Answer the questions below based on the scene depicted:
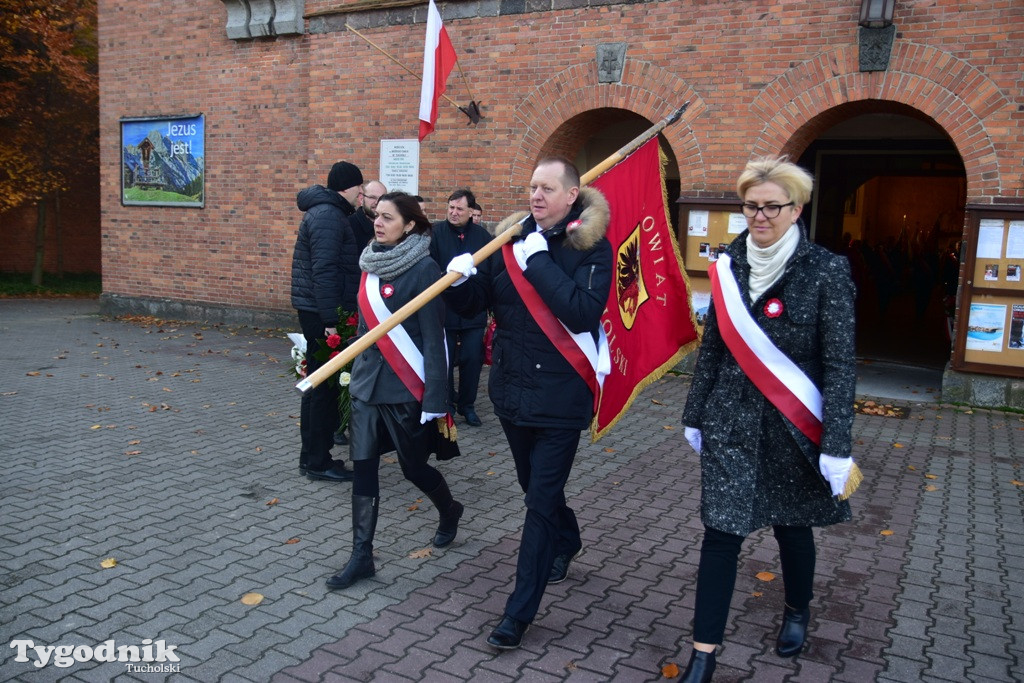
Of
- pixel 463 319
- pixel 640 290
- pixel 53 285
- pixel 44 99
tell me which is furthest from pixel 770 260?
pixel 53 285

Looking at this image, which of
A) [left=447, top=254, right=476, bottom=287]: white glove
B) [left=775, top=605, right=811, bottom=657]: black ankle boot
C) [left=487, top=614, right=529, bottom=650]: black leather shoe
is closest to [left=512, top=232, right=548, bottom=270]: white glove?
[left=447, top=254, right=476, bottom=287]: white glove

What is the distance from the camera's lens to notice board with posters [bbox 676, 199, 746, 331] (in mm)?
10242

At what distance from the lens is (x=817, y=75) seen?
9477 mm

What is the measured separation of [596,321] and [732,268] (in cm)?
62

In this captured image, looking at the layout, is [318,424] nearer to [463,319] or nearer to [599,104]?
[463,319]

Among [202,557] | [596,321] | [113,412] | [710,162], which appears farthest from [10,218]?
[596,321]

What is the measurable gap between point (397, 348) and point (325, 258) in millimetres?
1840

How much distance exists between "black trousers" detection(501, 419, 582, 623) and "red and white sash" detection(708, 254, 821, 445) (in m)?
0.87

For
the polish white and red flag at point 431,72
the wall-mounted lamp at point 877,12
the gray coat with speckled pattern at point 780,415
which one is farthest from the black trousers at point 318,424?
the wall-mounted lamp at point 877,12

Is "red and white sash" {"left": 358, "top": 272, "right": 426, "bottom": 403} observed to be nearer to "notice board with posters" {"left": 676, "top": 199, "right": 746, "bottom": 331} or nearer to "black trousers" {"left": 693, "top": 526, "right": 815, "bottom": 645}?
"black trousers" {"left": 693, "top": 526, "right": 815, "bottom": 645}

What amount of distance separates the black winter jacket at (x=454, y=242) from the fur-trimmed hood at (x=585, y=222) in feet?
11.1

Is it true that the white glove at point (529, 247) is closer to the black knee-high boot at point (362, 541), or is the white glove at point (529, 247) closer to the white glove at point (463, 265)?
the white glove at point (463, 265)

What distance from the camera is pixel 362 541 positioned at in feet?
14.6

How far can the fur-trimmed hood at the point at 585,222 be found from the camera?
376 centimetres
